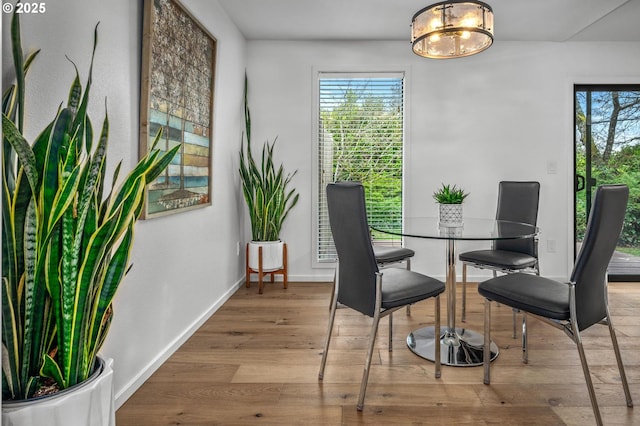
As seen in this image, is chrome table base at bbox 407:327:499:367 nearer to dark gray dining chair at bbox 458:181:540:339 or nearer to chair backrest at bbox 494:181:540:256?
dark gray dining chair at bbox 458:181:540:339

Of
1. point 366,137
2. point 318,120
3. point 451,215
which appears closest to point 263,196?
point 318,120

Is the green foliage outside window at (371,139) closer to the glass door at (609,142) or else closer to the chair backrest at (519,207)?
the chair backrest at (519,207)

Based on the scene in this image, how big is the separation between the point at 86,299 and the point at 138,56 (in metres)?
1.30

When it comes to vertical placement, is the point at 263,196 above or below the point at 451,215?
above

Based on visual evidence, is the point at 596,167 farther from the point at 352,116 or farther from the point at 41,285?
the point at 41,285

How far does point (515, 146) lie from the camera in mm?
3752

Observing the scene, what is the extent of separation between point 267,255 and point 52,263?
2409mm

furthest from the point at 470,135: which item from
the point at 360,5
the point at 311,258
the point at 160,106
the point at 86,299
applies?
the point at 86,299

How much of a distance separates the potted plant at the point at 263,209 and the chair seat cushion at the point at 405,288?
161 centimetres

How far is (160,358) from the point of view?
2.07 meters

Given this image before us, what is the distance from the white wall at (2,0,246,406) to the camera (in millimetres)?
1281

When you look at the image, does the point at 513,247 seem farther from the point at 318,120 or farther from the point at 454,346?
the point at 318,120

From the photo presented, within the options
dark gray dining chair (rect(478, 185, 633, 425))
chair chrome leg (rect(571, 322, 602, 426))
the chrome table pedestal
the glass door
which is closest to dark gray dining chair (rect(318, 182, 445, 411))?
the chrome table pedestal

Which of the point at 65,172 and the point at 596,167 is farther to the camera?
the point at 596,167
